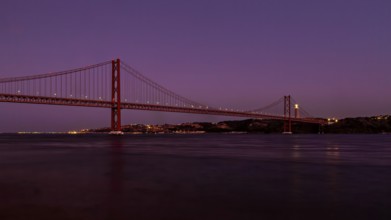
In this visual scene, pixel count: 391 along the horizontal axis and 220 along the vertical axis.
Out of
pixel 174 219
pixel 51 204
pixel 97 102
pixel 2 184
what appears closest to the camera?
pixel 174 219

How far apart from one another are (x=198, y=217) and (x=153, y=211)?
1.00m

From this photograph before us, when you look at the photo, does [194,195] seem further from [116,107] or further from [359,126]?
[359,126]

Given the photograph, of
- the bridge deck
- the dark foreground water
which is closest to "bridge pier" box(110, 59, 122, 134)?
the bridge deck

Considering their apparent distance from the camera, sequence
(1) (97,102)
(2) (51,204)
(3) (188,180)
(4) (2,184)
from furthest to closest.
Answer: (1) (97,102)
(3) (188,180)
(4) (2,184)
(2) (51,204)

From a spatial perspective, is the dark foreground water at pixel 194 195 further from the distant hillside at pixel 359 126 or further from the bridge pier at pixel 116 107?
the distant hillside at pixel 359 126

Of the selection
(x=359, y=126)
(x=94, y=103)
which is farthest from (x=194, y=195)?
(x=359, y=126)

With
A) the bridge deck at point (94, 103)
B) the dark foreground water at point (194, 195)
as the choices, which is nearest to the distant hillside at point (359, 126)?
the bridge deck at point (94, 103)

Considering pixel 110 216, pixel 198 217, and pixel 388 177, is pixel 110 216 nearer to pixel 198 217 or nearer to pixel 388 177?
pixel 198 217

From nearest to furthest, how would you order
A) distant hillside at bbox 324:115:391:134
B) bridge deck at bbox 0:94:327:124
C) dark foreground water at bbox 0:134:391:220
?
dark foreground water at bbox 0:134:391:220 < bridge deck at bbox 0:94:327:124 < distant hillside at bbox 324:115:391:134

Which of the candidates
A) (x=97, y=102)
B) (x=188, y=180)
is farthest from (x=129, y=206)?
(x=97, y=102)

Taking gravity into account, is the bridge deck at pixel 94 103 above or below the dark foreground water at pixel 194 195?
above

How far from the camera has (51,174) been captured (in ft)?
42.9

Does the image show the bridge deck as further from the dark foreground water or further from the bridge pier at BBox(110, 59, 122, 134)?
the dark foreground water

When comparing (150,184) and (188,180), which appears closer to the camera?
(150,184)
